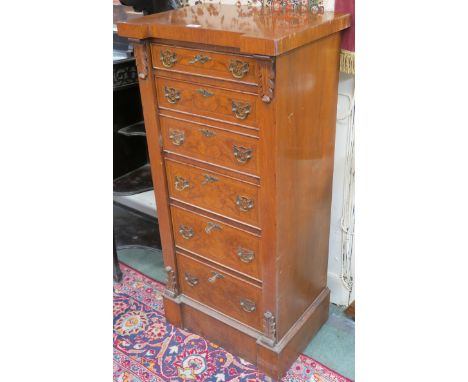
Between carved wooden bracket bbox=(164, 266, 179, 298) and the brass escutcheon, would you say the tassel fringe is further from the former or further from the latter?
carved wooden bracket bbox=(164, 266, 179, 298)

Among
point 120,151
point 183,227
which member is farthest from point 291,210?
point 120,151

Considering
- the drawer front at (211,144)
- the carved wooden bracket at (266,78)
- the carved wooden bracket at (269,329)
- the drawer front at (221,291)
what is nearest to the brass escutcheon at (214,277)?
the drawer front at (221,291)

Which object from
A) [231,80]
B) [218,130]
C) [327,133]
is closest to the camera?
[231,80]

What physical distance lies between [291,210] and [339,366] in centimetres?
69

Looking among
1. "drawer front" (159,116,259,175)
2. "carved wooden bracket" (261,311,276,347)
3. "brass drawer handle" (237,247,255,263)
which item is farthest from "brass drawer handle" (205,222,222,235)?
"carved wooden bracket" (261,311,276,347)

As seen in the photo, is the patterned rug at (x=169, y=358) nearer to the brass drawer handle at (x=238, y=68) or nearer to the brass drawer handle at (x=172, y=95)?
the brass drawer handle at (x=172, y=95)

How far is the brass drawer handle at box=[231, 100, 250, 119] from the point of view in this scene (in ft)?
4.53

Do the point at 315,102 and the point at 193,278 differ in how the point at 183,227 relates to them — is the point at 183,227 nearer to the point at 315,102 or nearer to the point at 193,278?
the point at 193,278

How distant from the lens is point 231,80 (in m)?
1.38

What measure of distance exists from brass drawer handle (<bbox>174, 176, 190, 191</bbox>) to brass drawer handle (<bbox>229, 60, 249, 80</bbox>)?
1.53 ft

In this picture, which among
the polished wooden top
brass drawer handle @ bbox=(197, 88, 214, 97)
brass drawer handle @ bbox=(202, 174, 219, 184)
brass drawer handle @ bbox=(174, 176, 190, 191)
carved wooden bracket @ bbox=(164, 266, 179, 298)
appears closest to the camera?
the polished wooden top
